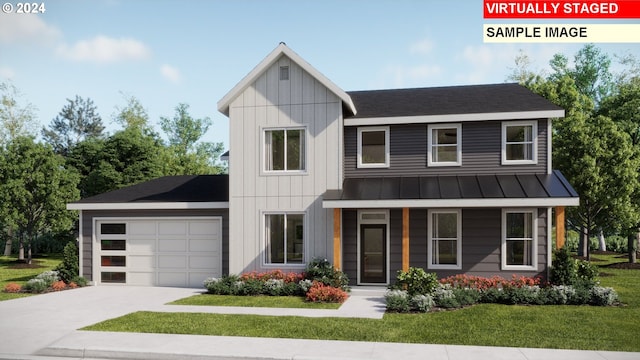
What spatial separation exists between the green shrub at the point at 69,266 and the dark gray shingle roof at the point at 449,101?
12.2 metres

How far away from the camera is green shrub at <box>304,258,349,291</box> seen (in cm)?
1648

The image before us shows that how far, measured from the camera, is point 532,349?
976 centimetres

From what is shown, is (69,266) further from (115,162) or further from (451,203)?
(115,162)

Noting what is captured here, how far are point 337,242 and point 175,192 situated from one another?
7544mm

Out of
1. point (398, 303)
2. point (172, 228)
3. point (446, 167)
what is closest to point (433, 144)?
point (446, 167)

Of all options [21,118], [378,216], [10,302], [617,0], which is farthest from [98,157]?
[617,0]

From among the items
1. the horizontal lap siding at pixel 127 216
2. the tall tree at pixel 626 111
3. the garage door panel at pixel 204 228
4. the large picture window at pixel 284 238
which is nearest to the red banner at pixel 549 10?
the large picture window at pixel 284 238

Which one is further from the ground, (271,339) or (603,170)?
(603,170)

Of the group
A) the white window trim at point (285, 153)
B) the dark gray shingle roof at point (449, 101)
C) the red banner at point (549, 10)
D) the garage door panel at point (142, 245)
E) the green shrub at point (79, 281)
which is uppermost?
the red banner at point (549, 10)

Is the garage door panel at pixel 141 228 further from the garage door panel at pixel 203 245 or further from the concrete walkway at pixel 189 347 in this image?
the concrete walkway at pixel 189 347

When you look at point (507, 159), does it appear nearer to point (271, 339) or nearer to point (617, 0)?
point (617, 0)

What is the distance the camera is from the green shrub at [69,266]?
63.5 ft

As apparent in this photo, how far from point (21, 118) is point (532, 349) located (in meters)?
47.6

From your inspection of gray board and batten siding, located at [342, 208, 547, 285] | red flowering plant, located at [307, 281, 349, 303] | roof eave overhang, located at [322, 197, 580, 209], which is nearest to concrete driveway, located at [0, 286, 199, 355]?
red flowering plant, located at [307, 281, 349, 303]
